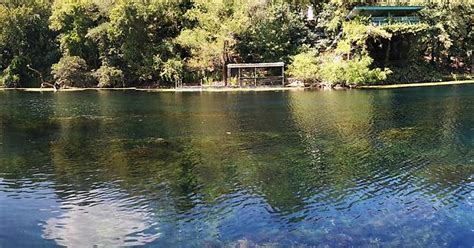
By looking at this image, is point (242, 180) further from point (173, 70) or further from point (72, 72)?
point (72, 72)

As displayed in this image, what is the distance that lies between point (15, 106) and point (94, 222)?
109 ft

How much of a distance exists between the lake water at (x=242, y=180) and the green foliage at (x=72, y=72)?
103ft

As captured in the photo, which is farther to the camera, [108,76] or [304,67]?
[108,76]

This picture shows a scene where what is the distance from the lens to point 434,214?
1285 centimetres

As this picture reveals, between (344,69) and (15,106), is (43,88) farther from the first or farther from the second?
(344,69)

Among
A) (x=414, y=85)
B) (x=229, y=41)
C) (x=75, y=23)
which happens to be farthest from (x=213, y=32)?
(x=414, y=85)

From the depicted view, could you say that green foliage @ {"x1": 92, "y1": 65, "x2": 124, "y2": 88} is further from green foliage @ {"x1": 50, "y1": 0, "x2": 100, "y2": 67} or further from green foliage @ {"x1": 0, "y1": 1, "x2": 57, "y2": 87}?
green foliage @ {"x1": 0, "y1": 1, "x2": 57, "y2": 87}

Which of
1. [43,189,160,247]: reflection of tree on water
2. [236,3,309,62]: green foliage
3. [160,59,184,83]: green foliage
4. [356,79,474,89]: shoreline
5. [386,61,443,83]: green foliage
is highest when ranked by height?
[236,3,309,62]: green foliage

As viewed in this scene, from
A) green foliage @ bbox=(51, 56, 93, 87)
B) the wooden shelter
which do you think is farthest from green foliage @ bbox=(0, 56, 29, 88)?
the wooden shelter

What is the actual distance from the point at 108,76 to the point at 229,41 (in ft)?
56.2

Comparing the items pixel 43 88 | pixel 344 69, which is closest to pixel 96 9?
pixel 43 88

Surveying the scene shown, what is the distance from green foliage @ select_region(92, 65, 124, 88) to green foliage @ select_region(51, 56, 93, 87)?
170 centimetres

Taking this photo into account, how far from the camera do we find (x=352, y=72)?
173 feet

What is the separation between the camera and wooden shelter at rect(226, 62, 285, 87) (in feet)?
184
